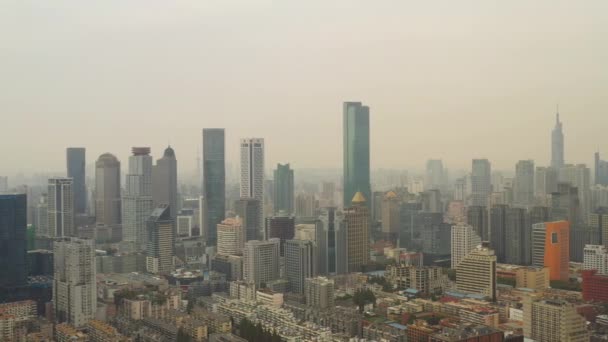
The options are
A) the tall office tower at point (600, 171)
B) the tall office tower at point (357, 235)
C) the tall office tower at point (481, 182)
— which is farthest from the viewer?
the tall office tower at point (357, 235)

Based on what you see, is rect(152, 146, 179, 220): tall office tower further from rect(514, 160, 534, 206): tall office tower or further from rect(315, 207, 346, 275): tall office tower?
rect(514, 160, 534, 206): tall office tower

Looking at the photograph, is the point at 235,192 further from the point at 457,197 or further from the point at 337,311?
the point at 337,311

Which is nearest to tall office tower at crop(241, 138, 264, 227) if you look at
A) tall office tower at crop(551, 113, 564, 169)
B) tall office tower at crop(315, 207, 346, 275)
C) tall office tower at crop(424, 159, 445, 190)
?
tall office tower at crop(315, 207, 346, 275)

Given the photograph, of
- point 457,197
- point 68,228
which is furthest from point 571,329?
point 68,228

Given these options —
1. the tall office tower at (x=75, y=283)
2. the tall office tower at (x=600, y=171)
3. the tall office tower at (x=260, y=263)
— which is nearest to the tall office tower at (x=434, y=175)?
the tall office tower at (x=600, y=171)

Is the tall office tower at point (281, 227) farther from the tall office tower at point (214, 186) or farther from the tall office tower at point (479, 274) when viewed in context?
the tall office tower at point (479, 274)
